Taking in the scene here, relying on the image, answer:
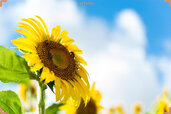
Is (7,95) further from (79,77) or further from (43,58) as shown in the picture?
(79,77)

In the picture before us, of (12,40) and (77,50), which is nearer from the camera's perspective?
(12,40)

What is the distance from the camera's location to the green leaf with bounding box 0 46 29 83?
111cm

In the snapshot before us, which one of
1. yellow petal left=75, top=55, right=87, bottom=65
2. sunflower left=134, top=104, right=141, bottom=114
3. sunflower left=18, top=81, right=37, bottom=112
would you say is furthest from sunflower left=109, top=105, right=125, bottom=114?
yellow petal left=75, top=55, right=87, bottom=65

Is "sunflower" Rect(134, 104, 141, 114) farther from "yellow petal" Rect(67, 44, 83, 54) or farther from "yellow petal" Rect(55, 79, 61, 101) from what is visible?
"yellow petal" Rect(55, 79, 61, 101)

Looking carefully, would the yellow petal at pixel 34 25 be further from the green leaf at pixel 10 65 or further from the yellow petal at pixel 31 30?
the green leaf at pixel 10 65

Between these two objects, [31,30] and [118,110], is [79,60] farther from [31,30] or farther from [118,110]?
[118,110]

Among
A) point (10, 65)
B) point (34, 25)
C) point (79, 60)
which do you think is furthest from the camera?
point (79, 60)

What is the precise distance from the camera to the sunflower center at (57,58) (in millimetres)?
1278

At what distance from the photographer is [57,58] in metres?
1.41

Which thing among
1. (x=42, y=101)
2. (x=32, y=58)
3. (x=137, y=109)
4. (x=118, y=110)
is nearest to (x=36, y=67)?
(x=32, y=58)

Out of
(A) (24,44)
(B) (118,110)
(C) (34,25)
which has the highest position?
(B) (118,110)

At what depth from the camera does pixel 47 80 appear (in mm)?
1100

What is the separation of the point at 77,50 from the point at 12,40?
0.41 metres

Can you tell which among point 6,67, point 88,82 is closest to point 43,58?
point 6,67
